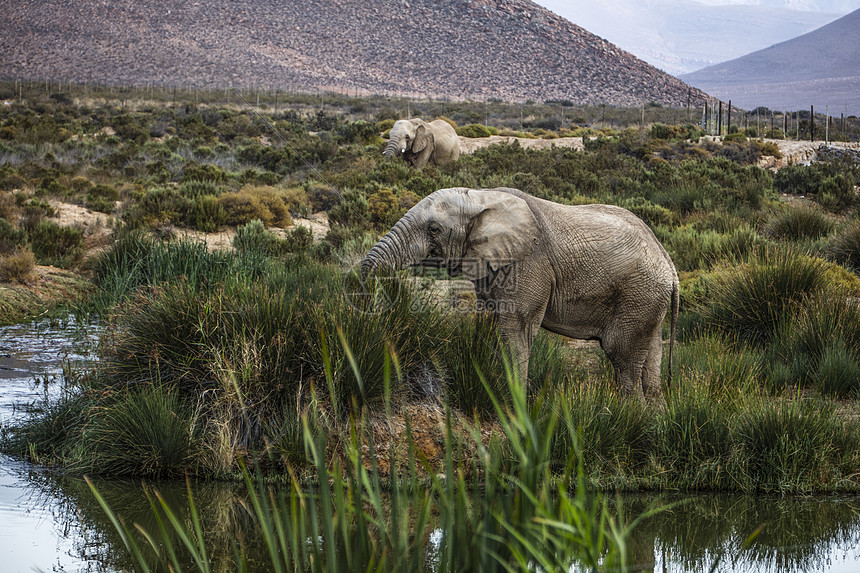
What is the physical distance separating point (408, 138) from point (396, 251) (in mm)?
17314

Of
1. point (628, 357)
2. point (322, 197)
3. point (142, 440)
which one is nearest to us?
point (142, 440)

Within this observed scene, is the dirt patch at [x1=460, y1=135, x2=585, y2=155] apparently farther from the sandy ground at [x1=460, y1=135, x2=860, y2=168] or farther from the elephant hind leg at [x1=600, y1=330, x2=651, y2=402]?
the elephant hind leg at [x1=600, y1=330, x2=651, y2=402]

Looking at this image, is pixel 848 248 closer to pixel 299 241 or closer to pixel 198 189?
pixel 299 241

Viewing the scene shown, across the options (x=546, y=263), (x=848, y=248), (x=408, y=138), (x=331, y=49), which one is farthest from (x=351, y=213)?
(x=331, y=49)

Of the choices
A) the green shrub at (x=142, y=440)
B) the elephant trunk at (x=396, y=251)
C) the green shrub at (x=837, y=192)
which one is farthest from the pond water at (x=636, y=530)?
the green shrub at (x=837, y=192)

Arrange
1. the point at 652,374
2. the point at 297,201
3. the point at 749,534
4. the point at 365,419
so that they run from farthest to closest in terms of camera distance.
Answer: the point at 297,201
the point at 652,374
the point at 365,419
the point at 749,534

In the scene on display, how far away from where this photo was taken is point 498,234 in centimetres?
621

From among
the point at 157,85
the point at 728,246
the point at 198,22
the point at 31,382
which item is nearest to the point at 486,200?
the point at 31,382

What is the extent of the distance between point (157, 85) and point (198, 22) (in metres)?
17.2

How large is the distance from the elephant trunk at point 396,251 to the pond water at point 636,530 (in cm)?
180

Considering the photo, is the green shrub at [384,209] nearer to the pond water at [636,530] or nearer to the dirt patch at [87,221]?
the dirt patch at [87,221]

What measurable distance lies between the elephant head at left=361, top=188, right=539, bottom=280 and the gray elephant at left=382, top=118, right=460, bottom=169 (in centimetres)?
1652

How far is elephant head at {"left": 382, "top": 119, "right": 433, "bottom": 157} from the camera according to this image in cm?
2278

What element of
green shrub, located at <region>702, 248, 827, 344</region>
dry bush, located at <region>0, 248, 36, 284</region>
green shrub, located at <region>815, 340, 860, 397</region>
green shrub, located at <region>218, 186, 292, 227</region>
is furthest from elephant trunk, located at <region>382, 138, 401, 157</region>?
green shrub, located at <region>815, 340, 860, 397</region>
